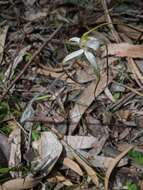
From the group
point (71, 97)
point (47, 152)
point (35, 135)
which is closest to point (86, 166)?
point (47, 152)

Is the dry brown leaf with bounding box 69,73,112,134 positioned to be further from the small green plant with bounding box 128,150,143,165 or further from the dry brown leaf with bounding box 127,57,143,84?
the small green plant with bounding box 128,150,143,165

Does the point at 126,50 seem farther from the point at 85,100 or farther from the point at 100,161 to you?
the point at 100,161

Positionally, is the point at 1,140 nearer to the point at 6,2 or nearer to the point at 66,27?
the point at 66,27

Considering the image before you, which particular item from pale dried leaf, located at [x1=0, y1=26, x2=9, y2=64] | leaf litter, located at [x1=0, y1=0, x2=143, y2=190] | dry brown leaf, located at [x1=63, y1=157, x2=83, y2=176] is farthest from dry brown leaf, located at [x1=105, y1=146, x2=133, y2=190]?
pale dried leaf, located at [x1=0, y1=26, x2=9, y2=64]

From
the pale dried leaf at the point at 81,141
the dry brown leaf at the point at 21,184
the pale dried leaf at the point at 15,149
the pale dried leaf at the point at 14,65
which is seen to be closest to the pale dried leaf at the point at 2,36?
the pale dried leaf at the point at 14,65

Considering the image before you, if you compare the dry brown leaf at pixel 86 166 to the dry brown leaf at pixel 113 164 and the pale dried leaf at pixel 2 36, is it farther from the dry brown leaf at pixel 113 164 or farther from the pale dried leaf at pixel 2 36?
the pale dried leaf at pixel 2 36

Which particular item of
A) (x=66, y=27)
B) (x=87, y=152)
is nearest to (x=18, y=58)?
(x=66, y=27)

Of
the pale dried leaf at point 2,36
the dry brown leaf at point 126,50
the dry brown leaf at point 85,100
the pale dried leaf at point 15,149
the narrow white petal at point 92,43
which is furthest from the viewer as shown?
the pale dried leaf at point 2,36
